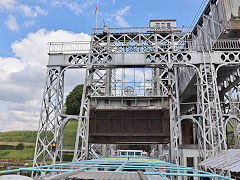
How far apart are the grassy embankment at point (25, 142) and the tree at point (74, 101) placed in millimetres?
4009

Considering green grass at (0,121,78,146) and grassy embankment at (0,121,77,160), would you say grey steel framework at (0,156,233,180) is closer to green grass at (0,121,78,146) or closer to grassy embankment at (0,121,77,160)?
grassy embankment at (0,121,77,160)

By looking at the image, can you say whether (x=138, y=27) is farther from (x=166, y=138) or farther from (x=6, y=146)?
(x=6, y=146)

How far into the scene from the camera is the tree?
193 ft

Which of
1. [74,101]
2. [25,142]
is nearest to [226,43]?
[74,101]

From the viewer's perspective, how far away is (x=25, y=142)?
5034 cm

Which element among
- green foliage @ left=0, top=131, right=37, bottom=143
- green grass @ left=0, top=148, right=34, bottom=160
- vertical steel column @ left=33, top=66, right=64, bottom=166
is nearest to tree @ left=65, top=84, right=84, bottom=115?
green foliage @ left=0, top=131, right=37, bottom=143

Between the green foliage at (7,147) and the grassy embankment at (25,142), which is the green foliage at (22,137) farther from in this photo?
the green foliage at (7,147)

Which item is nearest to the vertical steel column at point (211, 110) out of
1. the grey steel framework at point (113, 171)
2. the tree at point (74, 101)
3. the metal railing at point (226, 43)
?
the metal railing at point (226, 43)

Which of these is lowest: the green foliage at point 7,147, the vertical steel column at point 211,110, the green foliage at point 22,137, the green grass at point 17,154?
the green grass at point 17,154

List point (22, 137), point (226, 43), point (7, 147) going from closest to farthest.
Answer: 1. point (226, 43)
2. point (7, 147)
3. point (22, 137)

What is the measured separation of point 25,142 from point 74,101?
17.2 metres

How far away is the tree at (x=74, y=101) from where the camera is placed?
58744mm

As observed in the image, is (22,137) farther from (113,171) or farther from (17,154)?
(113,171)

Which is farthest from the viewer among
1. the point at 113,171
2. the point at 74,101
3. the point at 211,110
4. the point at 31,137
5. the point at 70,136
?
the point at 74,101
